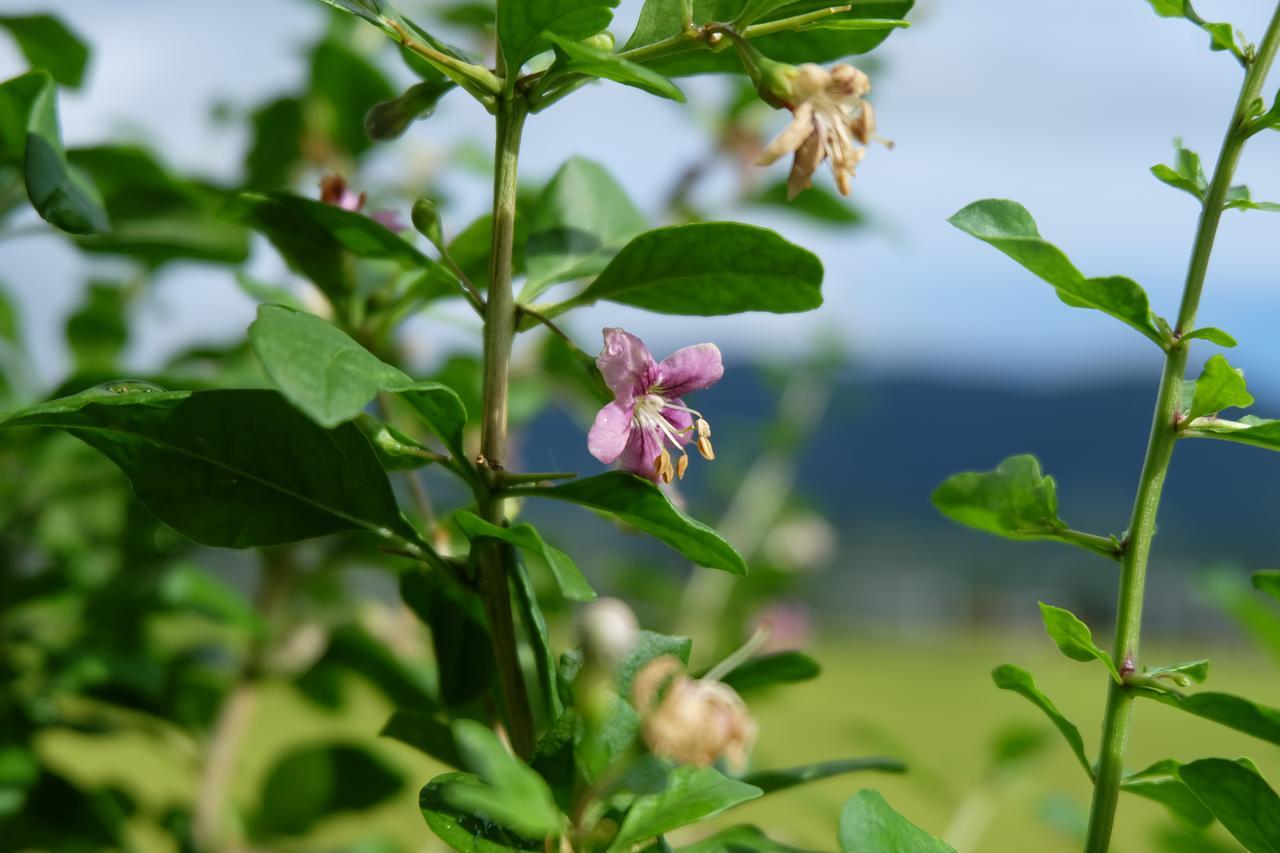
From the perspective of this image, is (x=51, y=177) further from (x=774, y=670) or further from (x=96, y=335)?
(x=96, y=335)

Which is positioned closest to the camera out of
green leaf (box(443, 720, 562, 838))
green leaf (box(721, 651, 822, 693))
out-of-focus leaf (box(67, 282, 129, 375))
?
green leaf (box(443, 720, 562, 838))

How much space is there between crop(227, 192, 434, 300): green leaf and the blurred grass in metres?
0.29

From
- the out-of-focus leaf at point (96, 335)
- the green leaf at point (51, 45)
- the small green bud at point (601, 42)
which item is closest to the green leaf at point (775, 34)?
the small green bud at point (601, 42)

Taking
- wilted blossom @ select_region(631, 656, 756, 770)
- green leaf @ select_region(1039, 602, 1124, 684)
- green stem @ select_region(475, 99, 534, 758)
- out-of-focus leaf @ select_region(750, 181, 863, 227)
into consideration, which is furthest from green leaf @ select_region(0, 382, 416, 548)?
out-of-focus leaf @ select_region(750, 181, 863, 227)

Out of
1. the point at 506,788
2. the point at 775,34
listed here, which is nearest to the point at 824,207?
the point at 775,34

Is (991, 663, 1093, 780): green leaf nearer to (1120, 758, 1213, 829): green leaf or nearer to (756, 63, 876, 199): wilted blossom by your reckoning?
(1120, 758, 1213, 829): green leaf

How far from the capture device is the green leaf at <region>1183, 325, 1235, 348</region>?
0.41 meters

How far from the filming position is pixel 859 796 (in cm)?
41

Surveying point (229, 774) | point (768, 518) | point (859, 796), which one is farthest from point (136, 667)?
point (768, 518)

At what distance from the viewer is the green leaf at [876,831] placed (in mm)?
393

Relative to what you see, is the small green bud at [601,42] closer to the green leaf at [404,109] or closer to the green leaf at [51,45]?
the green leaf at [404,109]

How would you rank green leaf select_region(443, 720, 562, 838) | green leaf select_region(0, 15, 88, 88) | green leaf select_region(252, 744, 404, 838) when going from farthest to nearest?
green leaf select_region(252, 744, 404, 838), green leaf select_region(0, 15, 88, 88), green leaf select_region(443, 720, 562, 838)

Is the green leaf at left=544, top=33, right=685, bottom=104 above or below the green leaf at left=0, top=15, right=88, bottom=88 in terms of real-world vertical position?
above

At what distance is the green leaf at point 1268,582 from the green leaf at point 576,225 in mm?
295
